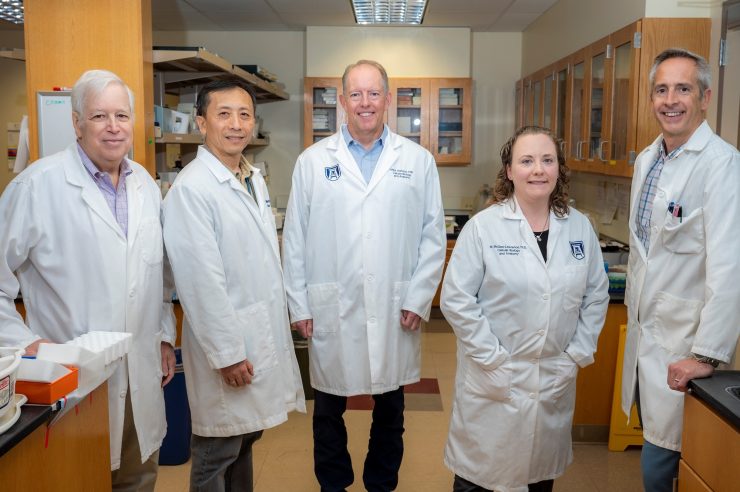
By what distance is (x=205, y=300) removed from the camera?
1999 mm

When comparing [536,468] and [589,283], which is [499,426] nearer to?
[536,468]

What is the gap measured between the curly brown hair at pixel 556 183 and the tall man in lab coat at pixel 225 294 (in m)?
0.77

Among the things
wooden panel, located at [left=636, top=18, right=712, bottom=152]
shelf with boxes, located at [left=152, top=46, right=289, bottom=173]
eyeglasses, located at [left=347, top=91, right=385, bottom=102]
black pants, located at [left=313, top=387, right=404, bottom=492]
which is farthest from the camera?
shelf with boxes, located at [left=152, top=46, right=289, bottom=173]

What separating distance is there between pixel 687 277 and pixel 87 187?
1.77 meters

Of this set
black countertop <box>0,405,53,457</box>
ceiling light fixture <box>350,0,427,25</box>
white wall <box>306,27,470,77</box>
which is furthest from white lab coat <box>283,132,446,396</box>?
white wall <box>306,27,470,77</box>

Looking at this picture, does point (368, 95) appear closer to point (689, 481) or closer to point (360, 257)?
point (360, 257)

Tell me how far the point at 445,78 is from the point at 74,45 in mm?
3732

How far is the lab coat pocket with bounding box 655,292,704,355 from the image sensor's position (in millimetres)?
1971

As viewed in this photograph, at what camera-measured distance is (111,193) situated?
6.50ft

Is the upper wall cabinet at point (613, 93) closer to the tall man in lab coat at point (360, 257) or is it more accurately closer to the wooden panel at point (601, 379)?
the wooden panel at point (601, 379)

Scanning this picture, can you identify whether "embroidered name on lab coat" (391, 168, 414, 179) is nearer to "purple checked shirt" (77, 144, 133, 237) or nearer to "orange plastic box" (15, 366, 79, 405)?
"purple checked shirt" (77, 144, 133, 237)

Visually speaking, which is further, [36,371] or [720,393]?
[720,393]

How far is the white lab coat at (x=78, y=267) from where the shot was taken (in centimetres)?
181

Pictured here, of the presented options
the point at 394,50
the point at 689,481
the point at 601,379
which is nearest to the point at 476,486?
the point at 689,481
